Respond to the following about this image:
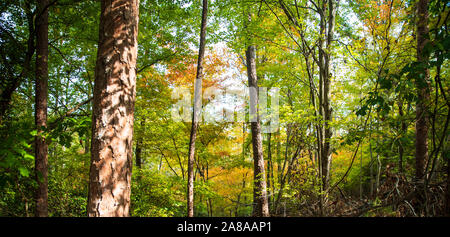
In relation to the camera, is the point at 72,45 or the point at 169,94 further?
the point at 169,94

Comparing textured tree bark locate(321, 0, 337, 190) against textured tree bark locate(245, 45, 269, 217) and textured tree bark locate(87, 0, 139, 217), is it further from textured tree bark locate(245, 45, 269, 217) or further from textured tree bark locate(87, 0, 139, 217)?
textured tree bark locate(87, 0, 139, 217)

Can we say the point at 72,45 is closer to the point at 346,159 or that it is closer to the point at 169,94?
the point at 169,94

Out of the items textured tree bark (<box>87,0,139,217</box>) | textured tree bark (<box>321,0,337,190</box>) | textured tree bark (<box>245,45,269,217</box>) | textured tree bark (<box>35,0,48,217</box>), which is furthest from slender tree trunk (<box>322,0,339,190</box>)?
textured tree bark (<box>35,0,48,217</box>)

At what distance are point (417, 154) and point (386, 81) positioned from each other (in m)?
2.55

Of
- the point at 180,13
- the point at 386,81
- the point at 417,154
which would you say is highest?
the point at 180,13

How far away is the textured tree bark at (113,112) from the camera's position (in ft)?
6.53

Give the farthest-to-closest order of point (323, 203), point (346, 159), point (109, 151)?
point (346, 159), point (323, 203), point (109, 151)

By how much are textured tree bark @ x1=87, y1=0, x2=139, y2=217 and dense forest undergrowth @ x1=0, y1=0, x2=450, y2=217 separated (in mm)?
10

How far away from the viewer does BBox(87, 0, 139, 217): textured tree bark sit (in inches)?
78.4

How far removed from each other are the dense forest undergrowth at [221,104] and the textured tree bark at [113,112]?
0.03 ft

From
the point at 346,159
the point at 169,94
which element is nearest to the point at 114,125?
the point at 169,94

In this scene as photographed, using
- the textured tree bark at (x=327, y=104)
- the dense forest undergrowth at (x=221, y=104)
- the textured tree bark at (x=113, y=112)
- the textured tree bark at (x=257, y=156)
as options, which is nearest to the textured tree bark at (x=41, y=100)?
the dense forest undergrowth at (x=221, y=104)

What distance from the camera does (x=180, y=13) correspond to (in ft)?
21.1

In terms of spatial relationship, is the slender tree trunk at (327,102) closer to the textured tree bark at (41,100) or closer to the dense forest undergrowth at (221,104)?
the dense forest undergrowth at (221,104)
